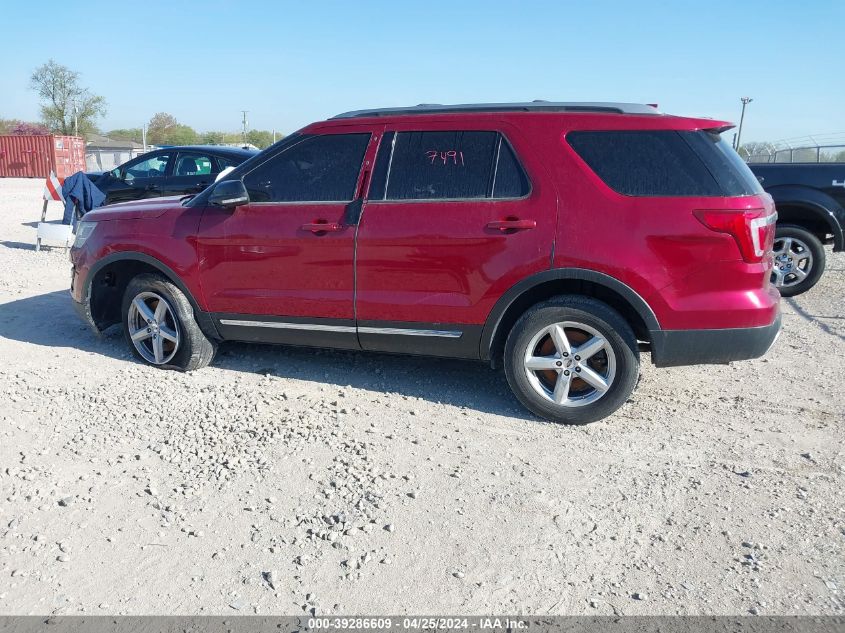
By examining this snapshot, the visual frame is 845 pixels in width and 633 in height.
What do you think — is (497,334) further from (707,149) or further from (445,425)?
(707,149)

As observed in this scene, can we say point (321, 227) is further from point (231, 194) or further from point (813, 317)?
point (813, 317)

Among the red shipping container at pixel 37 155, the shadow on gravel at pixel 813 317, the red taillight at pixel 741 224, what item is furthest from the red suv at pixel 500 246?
the red shipping container at pixel 37 155

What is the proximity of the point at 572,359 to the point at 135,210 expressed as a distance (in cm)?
345

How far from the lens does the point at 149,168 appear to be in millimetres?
12195

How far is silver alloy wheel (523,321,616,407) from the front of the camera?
4.29m

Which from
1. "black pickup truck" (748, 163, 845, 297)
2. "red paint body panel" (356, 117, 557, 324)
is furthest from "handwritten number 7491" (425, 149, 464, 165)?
"black pickup truck" (748, 163, 845, 297)

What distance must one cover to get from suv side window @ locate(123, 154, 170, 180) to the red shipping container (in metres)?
32.9

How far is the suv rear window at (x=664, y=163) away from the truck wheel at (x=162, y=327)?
298cm

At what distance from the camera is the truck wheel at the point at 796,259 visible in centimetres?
782

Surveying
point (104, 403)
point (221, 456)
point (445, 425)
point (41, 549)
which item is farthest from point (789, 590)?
point (104, 403)

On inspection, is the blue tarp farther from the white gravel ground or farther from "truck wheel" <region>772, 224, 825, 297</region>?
"truck wheel" <region>772, 224, 825, 297</region>

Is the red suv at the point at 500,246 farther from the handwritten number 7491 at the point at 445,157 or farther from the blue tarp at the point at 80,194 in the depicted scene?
the blue tarp at the point at 80,194

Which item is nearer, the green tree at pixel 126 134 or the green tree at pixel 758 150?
the green tree at pixel 758 150

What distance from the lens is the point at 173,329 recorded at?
531 cm
